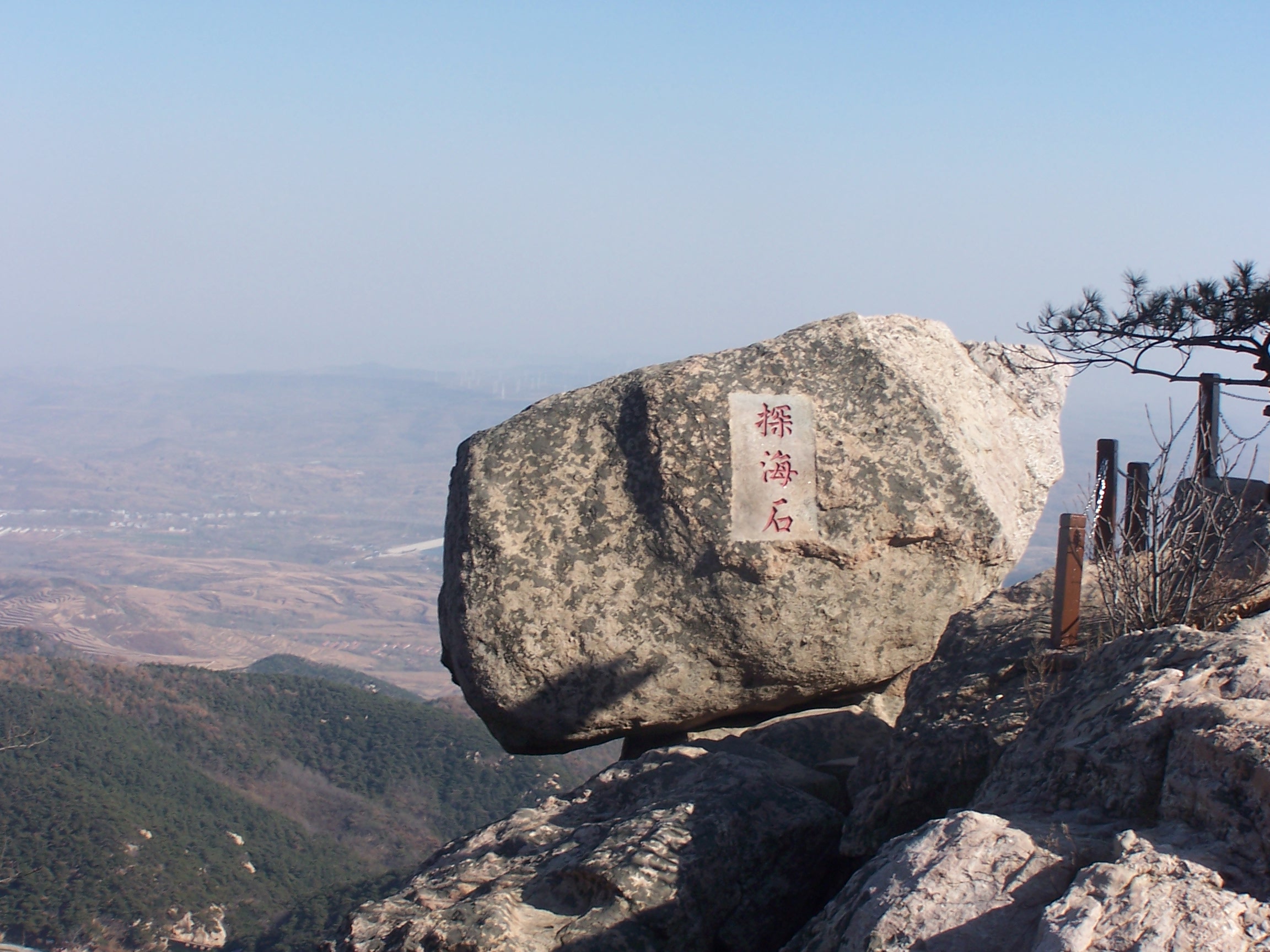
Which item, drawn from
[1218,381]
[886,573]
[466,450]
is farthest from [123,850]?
[1218,381]

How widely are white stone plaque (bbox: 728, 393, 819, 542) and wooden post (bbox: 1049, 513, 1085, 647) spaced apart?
153 centimetres

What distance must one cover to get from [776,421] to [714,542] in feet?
2.82

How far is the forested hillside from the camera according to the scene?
18.0m

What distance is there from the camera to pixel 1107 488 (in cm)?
680

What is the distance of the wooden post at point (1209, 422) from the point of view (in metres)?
6.84

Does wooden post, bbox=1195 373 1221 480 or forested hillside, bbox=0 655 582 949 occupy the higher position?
wooden post, bbox=1195 373 1221 480

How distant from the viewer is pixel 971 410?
280 inches

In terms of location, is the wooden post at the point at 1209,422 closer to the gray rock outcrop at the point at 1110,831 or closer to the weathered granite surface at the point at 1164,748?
the weathered granite surface at the point at 1164,748

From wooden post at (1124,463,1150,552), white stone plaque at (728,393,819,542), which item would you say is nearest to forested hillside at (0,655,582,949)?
white stone plaque at (728,393,819,542)

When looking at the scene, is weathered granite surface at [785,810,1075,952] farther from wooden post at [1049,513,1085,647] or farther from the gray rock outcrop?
wooden post at [1049,513,1085,647]

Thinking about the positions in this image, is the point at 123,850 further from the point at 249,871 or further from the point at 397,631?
the point at 397,631

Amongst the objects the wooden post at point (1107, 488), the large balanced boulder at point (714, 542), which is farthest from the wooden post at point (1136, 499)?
the large balanced boulder at point (714, 542)

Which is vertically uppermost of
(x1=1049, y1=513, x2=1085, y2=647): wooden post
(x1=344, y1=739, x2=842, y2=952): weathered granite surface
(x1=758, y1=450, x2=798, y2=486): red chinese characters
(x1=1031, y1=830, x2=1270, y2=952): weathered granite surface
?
(x1=758, y1=450, x2=798, y2=486): red chinese characters

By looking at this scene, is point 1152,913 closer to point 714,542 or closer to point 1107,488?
point 714,542
